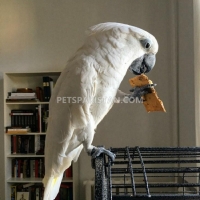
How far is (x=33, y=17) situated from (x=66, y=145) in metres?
2.17

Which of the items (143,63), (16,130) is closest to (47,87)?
(16,130)

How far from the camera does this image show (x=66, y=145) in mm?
1286

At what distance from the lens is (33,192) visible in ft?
9.34

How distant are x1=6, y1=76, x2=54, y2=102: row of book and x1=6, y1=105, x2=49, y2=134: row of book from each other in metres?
0.13

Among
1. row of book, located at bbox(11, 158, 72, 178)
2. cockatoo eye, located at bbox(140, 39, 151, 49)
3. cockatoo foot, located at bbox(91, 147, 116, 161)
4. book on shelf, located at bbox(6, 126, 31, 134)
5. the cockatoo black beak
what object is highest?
cockatoo eye, located at bbox(140, 39, 151, 49)

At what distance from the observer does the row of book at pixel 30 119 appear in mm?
2814

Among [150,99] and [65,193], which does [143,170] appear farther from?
[65,193]

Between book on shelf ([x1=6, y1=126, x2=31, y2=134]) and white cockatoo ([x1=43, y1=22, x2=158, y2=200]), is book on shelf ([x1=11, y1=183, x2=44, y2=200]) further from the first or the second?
white cockatoo ([x1=43, y1=22, x2=158, y2=200])

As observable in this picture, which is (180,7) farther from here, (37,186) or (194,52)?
(37,186)

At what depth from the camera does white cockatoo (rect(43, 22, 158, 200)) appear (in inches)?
48.4

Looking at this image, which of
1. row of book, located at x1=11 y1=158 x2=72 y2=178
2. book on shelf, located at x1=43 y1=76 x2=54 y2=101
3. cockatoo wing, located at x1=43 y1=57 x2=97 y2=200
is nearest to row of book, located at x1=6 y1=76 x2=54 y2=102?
book on shelf, located at x1=43 y1=76 x2=54 y2=101

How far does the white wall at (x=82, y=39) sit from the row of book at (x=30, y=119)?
47 centimetres

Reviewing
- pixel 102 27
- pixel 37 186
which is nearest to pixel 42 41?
pixel 37 186

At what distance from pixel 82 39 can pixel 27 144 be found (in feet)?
4.25
